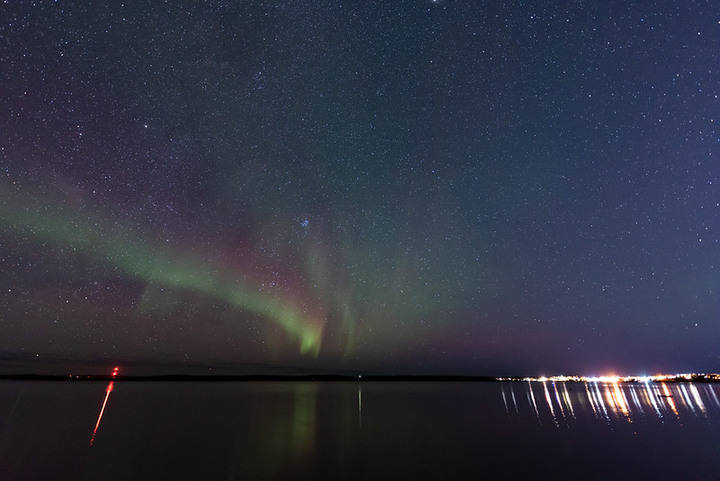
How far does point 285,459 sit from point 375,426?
1635cm

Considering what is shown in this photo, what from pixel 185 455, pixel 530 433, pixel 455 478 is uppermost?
pixel 530 433

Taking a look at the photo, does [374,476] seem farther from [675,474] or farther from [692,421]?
[692,421]

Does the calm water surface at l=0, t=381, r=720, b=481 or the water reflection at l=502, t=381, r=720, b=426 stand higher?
the water reflection at l=502, t=381, r=720, b=426

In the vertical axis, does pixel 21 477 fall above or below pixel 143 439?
below

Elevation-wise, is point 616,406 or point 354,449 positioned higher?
point 616,406

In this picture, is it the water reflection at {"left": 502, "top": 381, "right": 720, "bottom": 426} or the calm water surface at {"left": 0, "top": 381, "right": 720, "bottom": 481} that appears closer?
the calm water surface at {"left": 0, "top": 381, "right": 720, "bottom": 481}

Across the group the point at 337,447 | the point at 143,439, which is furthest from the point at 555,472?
the point at 143,439

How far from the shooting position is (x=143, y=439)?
2864 centimetres

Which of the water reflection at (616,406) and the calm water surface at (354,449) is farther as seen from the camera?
the water reflection at (616,406)

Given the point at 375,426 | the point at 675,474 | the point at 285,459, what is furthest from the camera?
the point at 375,426

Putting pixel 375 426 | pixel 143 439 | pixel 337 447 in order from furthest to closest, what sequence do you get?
pixel 375 426 → pixel 143 439 → pixel 337 447

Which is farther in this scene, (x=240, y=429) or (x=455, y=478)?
(x=240, y=429)

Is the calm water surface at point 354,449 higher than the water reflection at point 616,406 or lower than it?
lower

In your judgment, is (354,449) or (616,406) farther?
(616,406)
